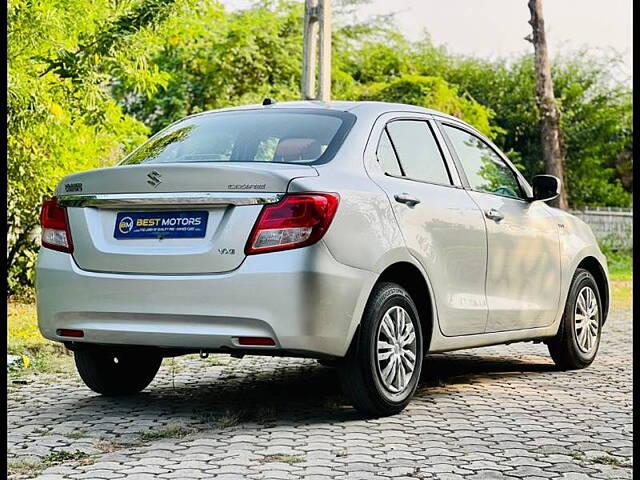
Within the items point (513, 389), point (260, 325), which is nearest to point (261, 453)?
point (260, 325)

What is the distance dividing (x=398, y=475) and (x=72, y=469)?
4.82ft

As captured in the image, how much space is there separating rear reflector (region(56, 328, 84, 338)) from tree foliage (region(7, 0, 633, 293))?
5.24 metres

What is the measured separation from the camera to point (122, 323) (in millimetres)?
6305

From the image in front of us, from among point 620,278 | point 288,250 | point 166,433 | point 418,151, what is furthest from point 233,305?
point 620,278

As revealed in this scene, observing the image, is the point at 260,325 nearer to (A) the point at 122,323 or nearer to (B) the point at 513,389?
(A) the point at 122,323

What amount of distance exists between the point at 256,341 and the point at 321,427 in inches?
26.0

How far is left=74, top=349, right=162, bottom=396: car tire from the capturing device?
7238 millimetres

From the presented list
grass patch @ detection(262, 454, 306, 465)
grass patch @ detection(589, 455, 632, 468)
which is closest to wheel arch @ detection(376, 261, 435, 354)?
grass patch @ detection(262, 454, 306, 465)

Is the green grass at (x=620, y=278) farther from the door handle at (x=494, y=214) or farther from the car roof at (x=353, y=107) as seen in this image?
the car roof at (x=353, y=107)

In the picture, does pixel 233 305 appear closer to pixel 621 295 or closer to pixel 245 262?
pixel 245 262

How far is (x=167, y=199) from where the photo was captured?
6.21 metres

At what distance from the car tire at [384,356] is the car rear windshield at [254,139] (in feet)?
2.91

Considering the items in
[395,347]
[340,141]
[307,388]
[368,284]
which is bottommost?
[307,388]

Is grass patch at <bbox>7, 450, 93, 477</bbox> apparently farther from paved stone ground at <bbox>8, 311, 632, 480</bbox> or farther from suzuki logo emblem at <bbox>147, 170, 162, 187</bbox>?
suzuki logo emblem at <bbox>147, 170, 162, 187</bbox>
